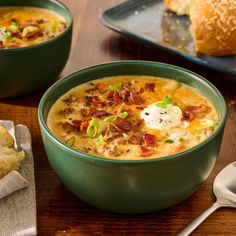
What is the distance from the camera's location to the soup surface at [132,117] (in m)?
1.84

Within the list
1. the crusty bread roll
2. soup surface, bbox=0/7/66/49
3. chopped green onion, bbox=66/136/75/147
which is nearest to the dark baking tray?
the crusty bread roll

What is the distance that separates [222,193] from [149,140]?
288mm

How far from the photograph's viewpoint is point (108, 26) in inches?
112

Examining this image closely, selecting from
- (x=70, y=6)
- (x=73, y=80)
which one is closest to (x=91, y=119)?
(x=73, y=80)

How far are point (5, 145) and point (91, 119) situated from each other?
1.02 ft

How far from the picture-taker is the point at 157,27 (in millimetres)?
2922

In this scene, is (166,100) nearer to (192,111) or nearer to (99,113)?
(192,111)

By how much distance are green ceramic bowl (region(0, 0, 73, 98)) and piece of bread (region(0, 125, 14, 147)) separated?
40 cm

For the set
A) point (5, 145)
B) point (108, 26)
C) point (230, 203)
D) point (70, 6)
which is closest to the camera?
point (230, 203)

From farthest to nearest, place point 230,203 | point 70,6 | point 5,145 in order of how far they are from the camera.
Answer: point 70,6, point 5,145, point 230,203

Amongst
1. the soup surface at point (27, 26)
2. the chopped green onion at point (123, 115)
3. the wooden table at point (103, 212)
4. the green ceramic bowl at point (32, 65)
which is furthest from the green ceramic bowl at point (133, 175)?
the soup surface at point (27, 26)

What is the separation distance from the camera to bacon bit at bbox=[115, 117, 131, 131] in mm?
1907

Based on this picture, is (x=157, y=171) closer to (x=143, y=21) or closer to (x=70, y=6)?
(x=143, y=21)

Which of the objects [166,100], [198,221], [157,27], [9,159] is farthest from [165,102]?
[157,27]
